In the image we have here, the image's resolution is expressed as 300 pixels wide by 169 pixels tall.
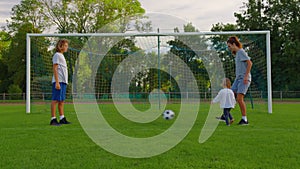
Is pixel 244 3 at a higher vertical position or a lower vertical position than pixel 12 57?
higher

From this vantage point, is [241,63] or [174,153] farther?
[241,63]

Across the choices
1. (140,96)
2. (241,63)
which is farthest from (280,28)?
(241,63)

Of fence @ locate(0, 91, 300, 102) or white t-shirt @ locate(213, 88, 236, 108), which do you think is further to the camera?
fence @ locate(0, 91, 300, 102)

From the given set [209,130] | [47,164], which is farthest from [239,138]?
[47,164]

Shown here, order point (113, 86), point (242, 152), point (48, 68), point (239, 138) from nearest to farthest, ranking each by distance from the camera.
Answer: point (242, 152) < point (239, 138) < point (48, 68) < point (113, 86)

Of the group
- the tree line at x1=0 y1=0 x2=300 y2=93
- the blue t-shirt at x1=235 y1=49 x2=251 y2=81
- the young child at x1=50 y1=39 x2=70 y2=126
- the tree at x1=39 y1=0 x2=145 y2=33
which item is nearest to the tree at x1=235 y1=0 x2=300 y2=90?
the tree line at x1=0 y1=0 x2=300 y2=93

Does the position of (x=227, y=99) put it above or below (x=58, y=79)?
below

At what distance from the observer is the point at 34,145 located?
15.6 ft

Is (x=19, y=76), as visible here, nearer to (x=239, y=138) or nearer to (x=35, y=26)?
(x=35, y=26)

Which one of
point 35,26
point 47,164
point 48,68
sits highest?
point 35,26

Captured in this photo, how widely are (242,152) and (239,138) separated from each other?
3.65 feet

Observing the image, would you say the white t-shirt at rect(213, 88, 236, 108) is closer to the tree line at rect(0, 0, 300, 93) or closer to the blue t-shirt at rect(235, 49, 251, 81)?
the blue t-shirt at rect(235, 49, 251, 81)

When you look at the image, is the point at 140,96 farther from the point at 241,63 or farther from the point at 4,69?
the point at 4,69

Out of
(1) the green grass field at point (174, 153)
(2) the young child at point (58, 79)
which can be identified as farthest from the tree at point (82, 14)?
(1) the green grass field at point (174, 153)
